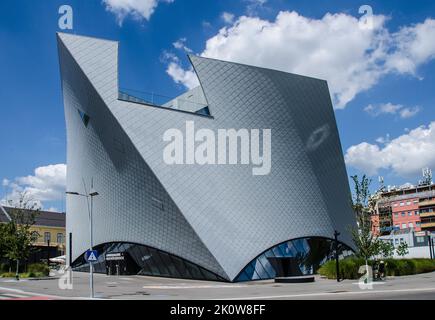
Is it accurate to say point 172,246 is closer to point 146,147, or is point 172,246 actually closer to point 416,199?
point 146,147

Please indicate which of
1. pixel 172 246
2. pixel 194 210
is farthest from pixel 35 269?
pixel 194 210

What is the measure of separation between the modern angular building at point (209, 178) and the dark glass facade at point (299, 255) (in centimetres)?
11

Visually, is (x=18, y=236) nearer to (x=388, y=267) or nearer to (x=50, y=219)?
(x=388, y=267)

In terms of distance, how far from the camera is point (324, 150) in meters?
50.2

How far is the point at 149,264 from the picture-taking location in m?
43.4

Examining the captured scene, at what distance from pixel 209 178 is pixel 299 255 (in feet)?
40.0

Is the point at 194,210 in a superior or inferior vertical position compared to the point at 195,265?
superior

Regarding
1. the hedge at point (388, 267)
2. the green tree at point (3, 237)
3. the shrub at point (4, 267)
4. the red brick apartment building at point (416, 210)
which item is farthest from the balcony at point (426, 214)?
the green tree at point (3, 237)

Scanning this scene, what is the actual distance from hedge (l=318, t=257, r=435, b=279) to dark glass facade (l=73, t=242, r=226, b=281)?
9.38 metres

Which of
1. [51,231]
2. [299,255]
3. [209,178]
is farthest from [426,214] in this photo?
[51,231]

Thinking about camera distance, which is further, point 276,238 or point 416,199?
point 416,199

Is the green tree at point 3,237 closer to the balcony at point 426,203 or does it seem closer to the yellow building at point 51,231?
the yellow building at point 51,231

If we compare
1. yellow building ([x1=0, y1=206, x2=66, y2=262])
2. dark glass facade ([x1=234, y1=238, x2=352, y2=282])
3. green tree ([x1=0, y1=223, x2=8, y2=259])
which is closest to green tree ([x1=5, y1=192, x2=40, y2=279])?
green tree ([x1=0, y1=223, x2=8, y2=259])

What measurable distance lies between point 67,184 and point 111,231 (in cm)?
1645
